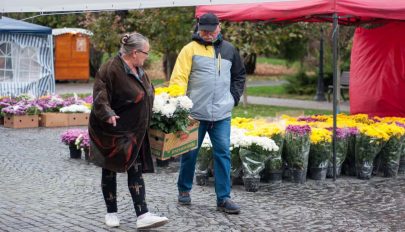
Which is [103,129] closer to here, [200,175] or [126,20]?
[200,175]

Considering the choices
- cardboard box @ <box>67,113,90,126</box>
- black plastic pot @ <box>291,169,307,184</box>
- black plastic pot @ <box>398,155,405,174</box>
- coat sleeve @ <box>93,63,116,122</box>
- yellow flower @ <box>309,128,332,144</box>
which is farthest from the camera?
cardboard box @ <box>67,113,90,126</box>

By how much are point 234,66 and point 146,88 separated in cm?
127

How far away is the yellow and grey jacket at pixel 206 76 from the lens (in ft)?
23.0

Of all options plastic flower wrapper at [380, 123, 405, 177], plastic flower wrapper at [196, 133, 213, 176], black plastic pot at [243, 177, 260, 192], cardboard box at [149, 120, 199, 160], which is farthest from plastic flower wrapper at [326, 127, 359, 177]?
cardboard box at [149, 120, 199, 160]

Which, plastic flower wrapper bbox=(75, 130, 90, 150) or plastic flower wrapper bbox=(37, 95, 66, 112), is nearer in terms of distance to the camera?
plastic flower wrapper bbox=(75, 130, 90, 150)

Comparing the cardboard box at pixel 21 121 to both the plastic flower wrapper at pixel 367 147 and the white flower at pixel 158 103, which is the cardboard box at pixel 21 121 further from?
the white flower at pixel 158 103

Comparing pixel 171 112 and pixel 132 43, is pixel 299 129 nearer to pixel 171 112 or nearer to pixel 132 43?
pixel 171 112

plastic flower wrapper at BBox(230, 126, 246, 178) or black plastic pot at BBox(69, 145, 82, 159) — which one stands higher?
plastic flower wrapper at BBox(230, 126, 246, 178)

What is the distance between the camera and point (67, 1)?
989cm

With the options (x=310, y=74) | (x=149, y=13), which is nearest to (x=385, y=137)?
(x=149, y=13)

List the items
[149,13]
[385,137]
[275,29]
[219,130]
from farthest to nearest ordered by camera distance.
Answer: [149,13]
[275,29]
[385,137]
[219,130]

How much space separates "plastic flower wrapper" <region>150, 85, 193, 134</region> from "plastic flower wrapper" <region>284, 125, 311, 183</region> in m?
2.32

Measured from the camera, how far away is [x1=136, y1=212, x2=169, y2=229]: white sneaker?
620 centimetres

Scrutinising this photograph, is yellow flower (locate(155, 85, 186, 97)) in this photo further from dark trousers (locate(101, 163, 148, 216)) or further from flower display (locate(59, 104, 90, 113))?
flower display (locate(59, 104, 90, 113))
